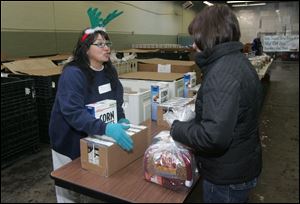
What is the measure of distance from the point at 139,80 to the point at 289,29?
48.2 ft

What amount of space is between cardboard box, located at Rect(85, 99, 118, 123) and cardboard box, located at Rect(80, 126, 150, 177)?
14 cm

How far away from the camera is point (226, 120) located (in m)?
0.88

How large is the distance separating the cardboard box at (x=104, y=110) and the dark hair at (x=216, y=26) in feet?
2.02

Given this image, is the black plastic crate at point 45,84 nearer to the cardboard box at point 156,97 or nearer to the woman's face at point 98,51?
the cardboard box at point 156,97

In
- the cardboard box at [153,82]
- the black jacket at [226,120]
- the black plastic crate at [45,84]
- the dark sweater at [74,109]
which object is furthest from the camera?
the black plastic crate at [45,84]

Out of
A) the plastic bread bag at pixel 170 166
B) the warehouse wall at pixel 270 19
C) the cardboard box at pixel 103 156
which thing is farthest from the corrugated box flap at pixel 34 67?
the warehouse wall at pixel 270 19

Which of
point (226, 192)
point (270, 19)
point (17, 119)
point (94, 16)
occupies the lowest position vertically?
point (17, 119)

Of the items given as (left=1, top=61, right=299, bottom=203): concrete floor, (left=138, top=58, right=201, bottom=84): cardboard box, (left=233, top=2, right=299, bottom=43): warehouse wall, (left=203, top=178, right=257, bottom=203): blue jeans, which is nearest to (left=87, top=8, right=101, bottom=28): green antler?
(left=203, top=178, right=257, bottom=203): blue jeans

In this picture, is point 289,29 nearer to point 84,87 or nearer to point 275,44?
point 275,44

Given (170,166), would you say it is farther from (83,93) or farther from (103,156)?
(83,93)

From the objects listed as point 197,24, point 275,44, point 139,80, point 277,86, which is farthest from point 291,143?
point 275,44

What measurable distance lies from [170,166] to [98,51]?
75cm

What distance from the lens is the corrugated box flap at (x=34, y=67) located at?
3.31 meters

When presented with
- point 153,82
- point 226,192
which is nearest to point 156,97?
point 153,82
